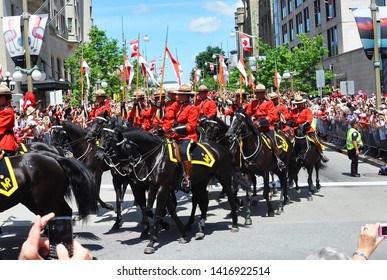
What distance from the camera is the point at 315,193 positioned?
49.9ft

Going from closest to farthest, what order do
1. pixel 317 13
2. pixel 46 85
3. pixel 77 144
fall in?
pixel 77 144 < pixel 46 85 < pixel 317 13

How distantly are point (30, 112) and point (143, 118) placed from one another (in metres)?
4.90

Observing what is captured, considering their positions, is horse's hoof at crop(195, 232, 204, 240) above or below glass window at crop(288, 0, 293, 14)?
below

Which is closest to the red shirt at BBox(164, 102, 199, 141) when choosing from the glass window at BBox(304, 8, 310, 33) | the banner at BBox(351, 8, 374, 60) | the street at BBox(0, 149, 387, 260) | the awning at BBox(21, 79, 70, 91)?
the street at BBox(0, 149, 387, 260)

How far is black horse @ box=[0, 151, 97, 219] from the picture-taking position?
868 cm

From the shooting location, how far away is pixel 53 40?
53125 millimetres

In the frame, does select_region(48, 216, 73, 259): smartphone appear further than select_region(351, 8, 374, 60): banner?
No

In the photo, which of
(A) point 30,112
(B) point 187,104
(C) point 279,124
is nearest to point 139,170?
(B) point 187,104

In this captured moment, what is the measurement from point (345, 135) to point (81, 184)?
730 inches

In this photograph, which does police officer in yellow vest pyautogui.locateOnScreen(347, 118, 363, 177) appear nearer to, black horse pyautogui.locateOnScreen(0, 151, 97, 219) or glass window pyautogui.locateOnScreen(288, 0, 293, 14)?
black horse pyautogui.locateOnScreen(0, 151, 97, 219)

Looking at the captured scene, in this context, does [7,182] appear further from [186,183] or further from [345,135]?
[345,135]

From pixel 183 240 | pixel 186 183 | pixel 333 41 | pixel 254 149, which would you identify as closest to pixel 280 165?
pixel 254 149

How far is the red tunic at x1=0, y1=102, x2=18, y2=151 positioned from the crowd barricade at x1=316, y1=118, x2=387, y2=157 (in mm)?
13904
